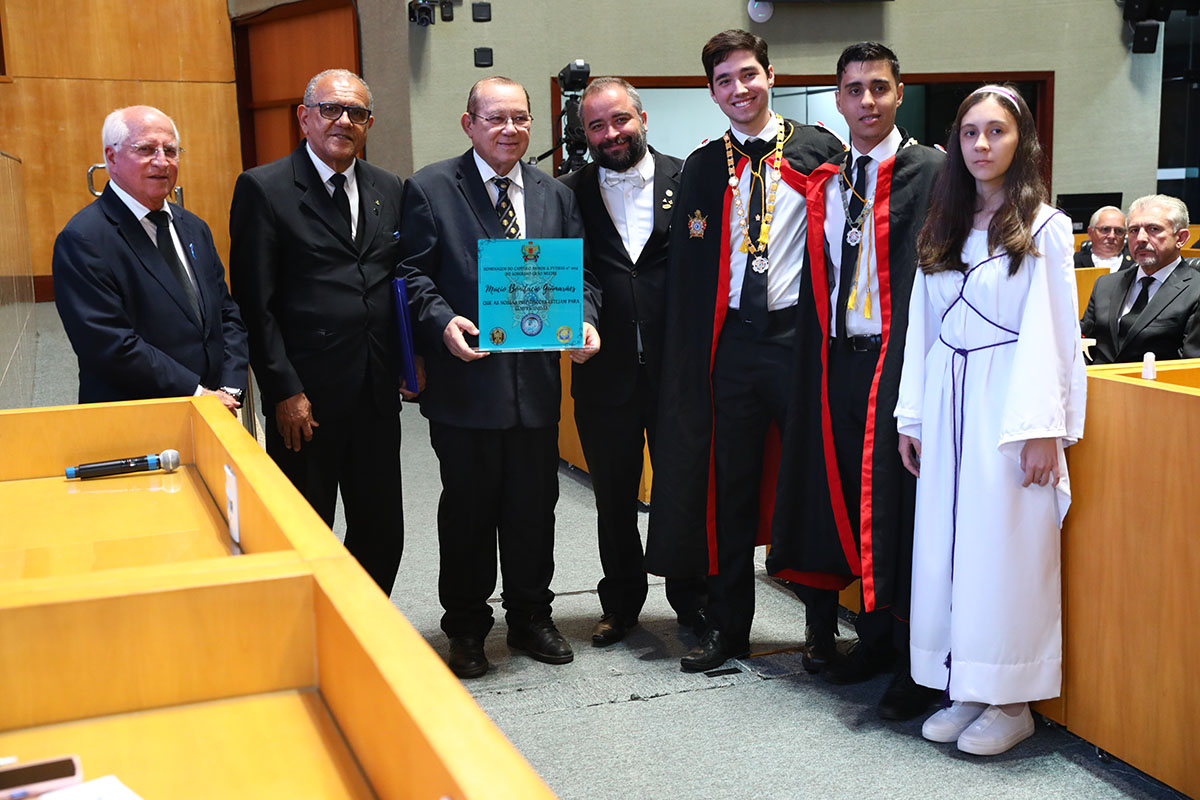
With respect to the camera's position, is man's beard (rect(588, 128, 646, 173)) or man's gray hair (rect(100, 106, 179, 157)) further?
man's beard (rect(588, 128, 646, 173))

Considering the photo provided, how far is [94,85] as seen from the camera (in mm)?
9914

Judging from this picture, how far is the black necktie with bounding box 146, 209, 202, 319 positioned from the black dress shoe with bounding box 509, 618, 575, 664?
1.25m

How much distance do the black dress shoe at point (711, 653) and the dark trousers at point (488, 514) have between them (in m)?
0.47

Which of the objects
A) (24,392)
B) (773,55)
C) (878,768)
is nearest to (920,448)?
(878,768)

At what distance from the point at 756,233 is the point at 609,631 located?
1232 millimetres

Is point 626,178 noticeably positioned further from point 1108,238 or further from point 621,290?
point 1108,238

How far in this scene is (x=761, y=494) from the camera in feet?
10.2

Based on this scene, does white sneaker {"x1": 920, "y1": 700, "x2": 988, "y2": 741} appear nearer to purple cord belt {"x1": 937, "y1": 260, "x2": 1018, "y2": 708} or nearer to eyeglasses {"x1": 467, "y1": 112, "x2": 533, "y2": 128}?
purple cord belt {"x1": 937, "y1": 260, "x2": 1018, "y2": 708}

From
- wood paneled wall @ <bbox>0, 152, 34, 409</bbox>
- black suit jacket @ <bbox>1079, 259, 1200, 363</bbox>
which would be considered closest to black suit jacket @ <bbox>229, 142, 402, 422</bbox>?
wood paneled wall @ <bbox>0, 152, 34, 409</bbox>

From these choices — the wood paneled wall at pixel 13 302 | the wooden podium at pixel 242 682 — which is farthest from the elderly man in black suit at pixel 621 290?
the wood paneled wall at pixel 13 302

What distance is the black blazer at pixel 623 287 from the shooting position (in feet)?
10.3

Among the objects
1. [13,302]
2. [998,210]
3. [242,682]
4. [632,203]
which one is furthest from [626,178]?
[13,302]

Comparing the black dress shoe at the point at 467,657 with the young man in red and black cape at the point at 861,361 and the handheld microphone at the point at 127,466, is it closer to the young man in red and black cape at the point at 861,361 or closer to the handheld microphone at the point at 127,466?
the young man in red and black cape at the point at 861,361

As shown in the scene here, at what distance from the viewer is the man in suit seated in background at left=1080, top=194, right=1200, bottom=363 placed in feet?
13.6
